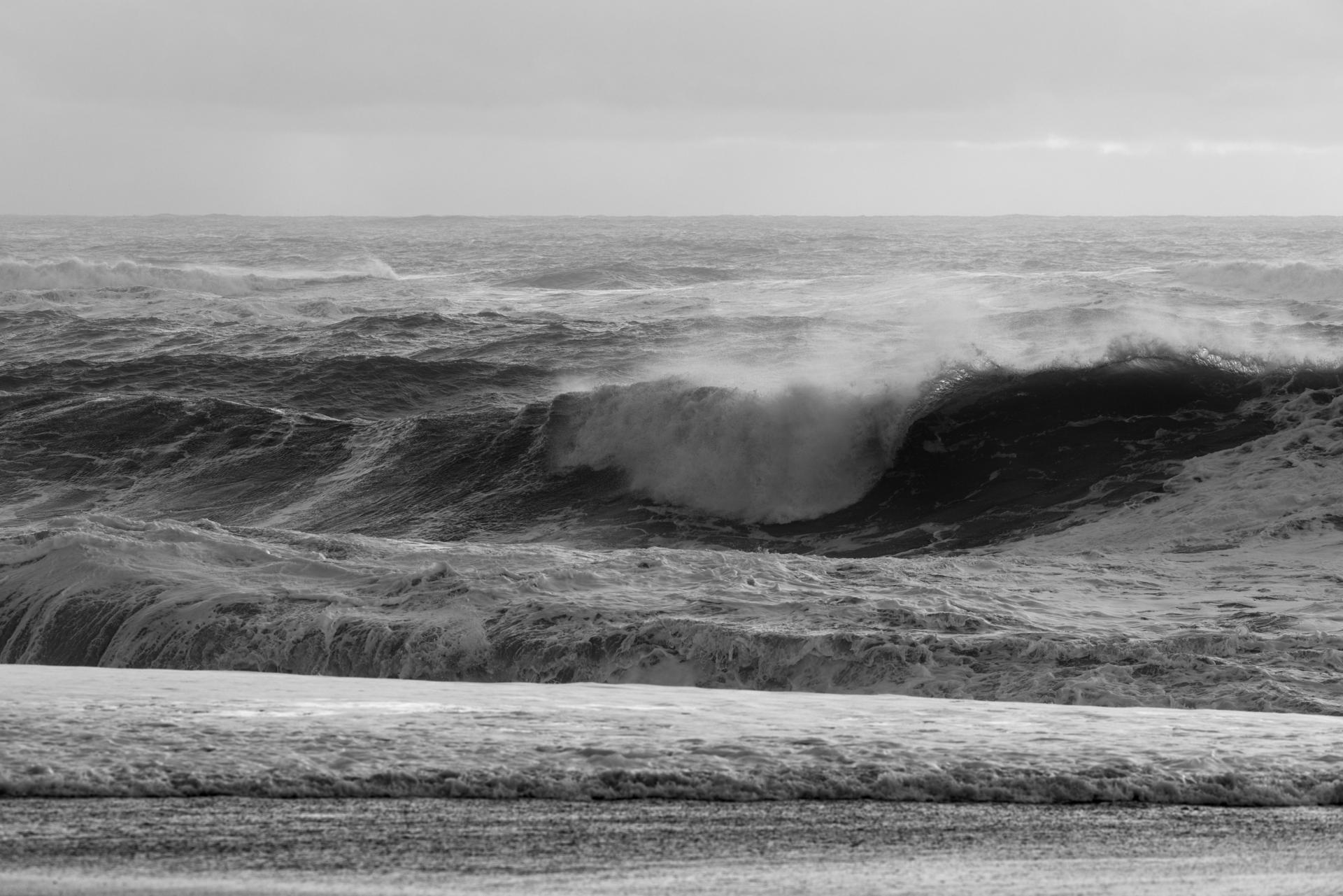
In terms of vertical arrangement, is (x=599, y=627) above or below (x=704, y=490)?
above

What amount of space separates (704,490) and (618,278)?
23.0 meters

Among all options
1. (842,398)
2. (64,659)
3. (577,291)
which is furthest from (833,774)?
(577,291)

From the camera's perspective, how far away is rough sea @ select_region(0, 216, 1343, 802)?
18.7 ft

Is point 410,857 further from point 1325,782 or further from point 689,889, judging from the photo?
point 1325,782

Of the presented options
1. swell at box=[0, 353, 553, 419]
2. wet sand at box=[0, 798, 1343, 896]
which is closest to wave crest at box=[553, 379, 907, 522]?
swell at box=[0, 353, 553, 419]

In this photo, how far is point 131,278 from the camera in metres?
35.3

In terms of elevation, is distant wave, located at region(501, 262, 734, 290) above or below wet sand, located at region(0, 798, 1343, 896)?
below

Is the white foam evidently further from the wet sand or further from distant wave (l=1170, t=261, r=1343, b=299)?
distant wave (l=1170, t=261, r=1343, b=299)

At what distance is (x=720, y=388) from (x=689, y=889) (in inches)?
436

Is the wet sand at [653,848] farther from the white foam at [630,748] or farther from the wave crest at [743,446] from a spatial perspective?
the wave crest at [743,446]

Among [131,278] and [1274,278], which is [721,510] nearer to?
[1274,278]

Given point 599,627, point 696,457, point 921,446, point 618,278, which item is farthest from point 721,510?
point 618,278

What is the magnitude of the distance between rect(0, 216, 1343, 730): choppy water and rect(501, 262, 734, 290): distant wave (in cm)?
517

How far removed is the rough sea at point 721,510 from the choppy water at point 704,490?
4 cm
